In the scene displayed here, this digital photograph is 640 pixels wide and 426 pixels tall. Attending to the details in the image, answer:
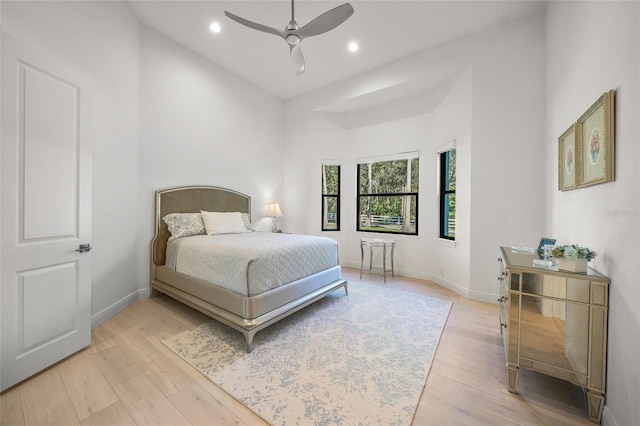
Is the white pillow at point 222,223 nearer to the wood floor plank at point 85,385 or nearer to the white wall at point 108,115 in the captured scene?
the white wall at point 108,115

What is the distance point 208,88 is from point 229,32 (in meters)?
1.00

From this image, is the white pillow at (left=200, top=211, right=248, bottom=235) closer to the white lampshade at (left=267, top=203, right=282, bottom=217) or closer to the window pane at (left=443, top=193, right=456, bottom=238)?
the white lampshade at (left=267, top=203, right=282, bottom=217)

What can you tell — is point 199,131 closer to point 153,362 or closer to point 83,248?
point 83,248

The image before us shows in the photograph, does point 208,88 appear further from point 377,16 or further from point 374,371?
point 374,371

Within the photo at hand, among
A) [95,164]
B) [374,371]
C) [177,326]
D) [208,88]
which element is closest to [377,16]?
[208,88]

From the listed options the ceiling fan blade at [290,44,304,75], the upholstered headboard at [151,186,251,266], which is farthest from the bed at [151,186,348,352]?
the ceiling fan blade at [290,44,304,75]

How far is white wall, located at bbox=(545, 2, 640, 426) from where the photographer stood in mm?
1268

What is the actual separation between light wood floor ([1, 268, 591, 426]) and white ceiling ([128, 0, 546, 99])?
3646 mm

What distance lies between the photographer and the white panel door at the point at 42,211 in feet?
5.52

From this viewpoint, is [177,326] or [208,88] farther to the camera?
[208,88]

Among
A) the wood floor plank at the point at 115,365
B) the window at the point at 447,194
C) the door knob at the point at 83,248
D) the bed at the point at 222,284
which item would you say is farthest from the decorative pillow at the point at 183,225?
the window at the point at 447,194

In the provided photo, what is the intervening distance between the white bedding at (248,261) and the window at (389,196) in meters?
2.08

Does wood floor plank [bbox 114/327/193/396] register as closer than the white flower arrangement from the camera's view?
No

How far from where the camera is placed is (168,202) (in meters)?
3.56
